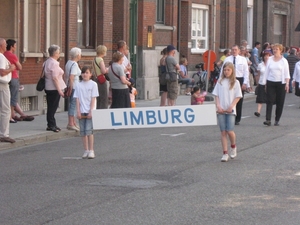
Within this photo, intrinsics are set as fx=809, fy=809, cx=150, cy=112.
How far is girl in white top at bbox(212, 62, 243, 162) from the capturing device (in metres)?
13.0

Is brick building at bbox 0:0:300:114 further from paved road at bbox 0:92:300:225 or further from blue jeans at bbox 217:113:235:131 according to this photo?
blue jeans at bbox 217:113:235:131

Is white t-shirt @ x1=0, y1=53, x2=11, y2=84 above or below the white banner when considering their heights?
above

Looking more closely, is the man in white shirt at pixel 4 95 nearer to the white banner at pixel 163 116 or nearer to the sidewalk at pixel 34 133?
the sidewalk at pixel 34 133

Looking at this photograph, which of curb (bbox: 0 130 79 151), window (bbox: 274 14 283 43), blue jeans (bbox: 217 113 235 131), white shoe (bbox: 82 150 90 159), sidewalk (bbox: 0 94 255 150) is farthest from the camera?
window (bbox: 274 14 283 43)

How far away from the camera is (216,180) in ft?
35.8

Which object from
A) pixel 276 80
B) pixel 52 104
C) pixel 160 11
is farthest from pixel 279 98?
pixel 160 11

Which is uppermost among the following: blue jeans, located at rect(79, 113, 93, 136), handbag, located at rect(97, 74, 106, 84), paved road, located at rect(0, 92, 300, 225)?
handbag, located at rect(97, 74, 106, 84)

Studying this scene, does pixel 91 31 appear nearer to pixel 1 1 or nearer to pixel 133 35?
pixel 133 35

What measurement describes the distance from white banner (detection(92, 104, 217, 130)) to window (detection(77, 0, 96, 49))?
12.4 m

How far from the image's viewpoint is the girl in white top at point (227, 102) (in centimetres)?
1297

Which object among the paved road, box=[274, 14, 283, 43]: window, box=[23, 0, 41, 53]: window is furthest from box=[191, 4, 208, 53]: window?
the paved road

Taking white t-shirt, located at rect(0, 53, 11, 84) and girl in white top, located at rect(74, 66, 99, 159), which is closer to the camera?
girl in white top, located at rect(74, 66, 99, 159)

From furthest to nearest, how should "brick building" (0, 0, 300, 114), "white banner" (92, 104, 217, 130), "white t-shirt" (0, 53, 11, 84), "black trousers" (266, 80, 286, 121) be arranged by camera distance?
"brick building" (0, 0, 300, 114)
"black trousers" (266, 80, 286, 121)
"white t-shirt" (0, 53, 11, 84)
"white banner" (92, 104, 217, 130)

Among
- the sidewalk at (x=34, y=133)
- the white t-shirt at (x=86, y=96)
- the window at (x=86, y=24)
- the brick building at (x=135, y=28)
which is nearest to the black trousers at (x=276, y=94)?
the sidewalk at (x=34, y=133)
